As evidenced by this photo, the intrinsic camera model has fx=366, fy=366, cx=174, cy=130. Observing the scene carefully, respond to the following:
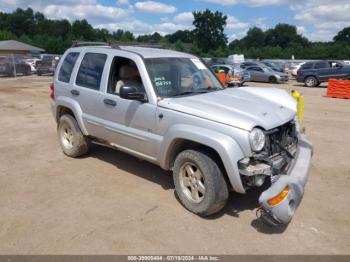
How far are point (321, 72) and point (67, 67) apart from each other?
67.3ft

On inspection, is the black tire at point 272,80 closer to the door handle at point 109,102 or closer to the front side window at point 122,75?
the front side window at point 122,75

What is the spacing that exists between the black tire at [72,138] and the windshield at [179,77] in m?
2.01

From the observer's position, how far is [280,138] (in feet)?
14.3

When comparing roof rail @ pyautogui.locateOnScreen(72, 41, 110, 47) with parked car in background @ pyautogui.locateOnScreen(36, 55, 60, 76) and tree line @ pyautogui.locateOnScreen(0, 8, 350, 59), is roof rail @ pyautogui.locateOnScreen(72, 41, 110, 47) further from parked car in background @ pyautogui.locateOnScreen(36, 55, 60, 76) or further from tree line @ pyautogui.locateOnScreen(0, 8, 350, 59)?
tree line @ pyautogui.locateOnScreen(0, 8, 350, 59)

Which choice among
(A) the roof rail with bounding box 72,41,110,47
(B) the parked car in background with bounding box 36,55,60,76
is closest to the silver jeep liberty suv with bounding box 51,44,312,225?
(A) the roof rail with bounding box 72,41,110,47

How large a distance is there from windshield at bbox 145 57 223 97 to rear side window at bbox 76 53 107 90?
929 millimetres

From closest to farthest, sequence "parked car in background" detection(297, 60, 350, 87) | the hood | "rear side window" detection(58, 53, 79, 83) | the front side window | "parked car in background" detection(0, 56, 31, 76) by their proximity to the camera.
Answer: the hood → the front side window → "rear side window" detection(58, 53, 79, 83) → "parked car in background" detection(297, 60, 350, 87) → "parked car in background" detection(0, 56, 31, 76)

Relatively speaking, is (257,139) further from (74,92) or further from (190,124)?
(74,92)

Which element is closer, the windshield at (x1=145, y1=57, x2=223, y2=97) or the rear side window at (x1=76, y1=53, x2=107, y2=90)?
the windshield at (x1=145, y1=57, x2=223, y2=97)

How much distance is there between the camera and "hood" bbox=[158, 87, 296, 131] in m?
4.06

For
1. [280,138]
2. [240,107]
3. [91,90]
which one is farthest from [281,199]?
[91,90]

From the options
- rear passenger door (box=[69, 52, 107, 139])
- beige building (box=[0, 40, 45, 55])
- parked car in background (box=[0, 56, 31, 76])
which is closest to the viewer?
rear passenger door (box=[69, 52, 107, 139])

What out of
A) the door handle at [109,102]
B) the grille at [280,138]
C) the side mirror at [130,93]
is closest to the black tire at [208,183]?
the grille at [280,138]

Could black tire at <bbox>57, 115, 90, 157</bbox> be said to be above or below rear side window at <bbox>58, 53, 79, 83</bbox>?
below
